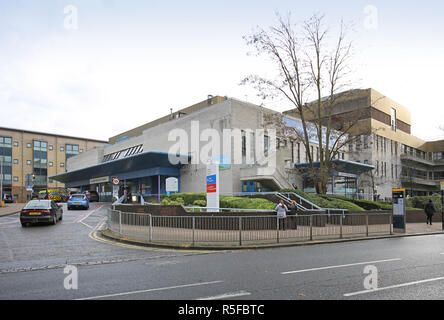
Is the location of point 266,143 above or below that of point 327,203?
above

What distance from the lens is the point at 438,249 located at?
12.7 meters

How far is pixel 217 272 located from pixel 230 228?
6.10m

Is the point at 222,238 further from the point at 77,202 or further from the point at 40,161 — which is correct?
the point at 40,161

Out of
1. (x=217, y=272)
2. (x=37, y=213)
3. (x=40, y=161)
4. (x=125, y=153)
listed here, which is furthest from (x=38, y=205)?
(x=40, y=161)

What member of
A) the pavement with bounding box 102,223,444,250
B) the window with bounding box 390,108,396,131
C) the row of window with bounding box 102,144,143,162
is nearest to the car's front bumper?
the pavement with bounding box 102,223,444,250

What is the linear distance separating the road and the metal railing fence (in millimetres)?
1202

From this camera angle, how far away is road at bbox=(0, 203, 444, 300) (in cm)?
636

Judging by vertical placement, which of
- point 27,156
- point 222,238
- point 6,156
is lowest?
point 222,238

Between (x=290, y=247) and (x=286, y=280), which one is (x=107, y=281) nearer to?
(x=286, y=280)

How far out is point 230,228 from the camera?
14.4m

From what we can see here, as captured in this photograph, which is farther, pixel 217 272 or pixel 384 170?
pixel 384 170
